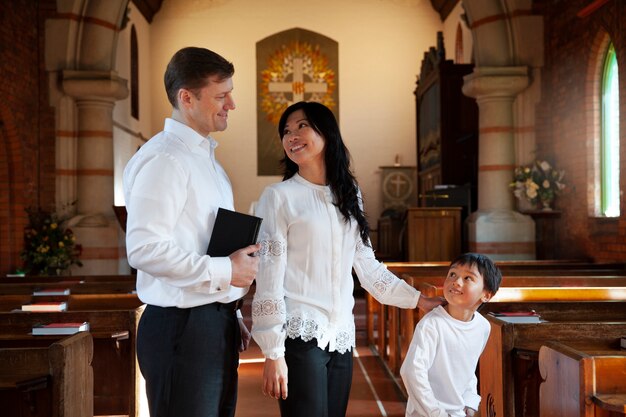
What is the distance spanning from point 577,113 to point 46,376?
7.66 meters

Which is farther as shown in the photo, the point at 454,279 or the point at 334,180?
the point at 454,279

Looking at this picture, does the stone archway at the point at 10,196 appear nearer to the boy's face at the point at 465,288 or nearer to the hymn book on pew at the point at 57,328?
the hymn book on pew at the point at 57,328

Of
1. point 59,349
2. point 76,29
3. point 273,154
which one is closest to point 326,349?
point 59,349

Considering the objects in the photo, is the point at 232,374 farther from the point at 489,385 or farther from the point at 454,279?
the point at 489,385

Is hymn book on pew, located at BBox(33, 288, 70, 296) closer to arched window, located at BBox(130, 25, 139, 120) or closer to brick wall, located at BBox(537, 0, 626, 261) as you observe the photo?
brick wall, located at BBox(537, 0, 626, 261)

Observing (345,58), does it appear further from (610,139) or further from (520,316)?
(520,316)

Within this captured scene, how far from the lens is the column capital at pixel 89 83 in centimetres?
980

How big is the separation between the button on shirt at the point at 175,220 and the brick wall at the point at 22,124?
7320 mm

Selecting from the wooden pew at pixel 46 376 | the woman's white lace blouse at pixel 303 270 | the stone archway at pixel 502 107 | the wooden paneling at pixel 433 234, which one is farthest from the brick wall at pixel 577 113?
the wooden pew at pixel 46 376

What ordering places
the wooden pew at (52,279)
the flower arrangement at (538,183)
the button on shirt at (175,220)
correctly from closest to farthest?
1. the button on shirt at (175,220)
2. the wooden pew at (52,279)
3. the flower arrangement at (538,183)

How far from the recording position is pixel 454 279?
2.68 meters

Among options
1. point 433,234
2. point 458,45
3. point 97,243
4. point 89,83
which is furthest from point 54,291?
point 458,45

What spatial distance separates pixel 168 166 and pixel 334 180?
0.63 metres

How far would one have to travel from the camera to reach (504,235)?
31.7ft
